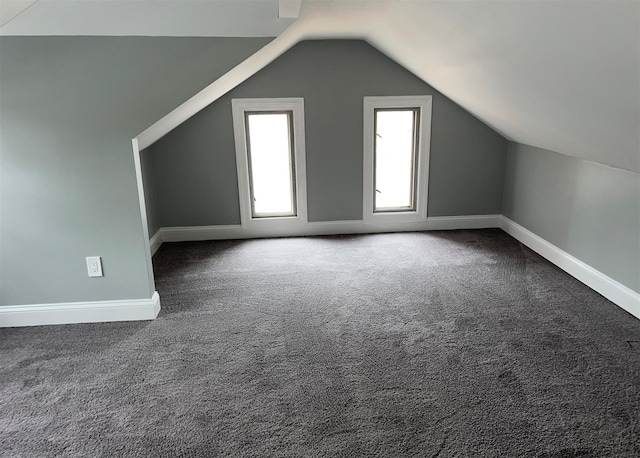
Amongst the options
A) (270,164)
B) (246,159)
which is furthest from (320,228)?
(246,159)

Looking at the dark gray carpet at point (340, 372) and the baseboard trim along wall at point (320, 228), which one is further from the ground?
the baseboard trim along wall at point (320, 228)

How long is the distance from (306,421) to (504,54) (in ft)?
6.11

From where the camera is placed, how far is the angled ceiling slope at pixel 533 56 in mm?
1415

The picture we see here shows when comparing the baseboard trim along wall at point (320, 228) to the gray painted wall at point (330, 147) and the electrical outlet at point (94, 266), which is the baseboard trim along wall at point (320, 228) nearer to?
the gray painted wall at point (330, 147)

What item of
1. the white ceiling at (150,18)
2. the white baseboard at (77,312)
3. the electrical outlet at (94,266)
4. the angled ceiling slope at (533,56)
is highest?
the white ceiling at (150,18)

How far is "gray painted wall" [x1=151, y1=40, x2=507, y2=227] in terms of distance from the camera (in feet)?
13.0

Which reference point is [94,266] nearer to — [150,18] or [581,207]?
[150,18]

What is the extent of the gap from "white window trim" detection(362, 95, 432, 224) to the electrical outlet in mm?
2481

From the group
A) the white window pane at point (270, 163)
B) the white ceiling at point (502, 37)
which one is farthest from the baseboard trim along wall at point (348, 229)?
the white ceiling at point (502, 37)

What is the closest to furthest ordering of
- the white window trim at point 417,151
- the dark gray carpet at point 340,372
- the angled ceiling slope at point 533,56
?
the angled ceiling slope at point 533,56
the dark gray carpet at point 340,372
the white window trim at point 417,151

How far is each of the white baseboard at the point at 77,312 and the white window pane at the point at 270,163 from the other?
1.79 m

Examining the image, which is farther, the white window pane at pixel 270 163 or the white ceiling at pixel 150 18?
the white window pane at pixel 270 163

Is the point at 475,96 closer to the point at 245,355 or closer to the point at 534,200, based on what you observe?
the point at 534,200

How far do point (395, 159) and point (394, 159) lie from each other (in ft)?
0.04
